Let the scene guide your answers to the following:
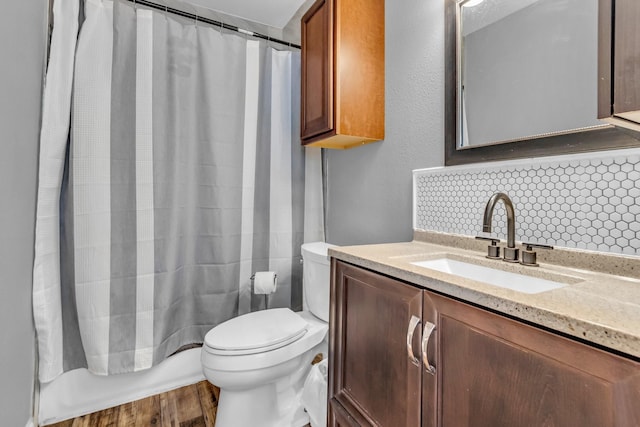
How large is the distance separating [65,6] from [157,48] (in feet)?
1.28

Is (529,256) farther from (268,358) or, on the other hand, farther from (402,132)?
(268,358)

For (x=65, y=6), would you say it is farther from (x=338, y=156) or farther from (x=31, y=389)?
(x=31, y=389)

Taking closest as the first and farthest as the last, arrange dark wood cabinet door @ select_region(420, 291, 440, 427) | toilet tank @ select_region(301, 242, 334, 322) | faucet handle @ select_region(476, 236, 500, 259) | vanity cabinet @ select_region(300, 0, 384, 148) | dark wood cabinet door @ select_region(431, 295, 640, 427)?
dark wood cabinet door @ select_region(431, 295, 640, 427) < dark wood cabinet door @ select_region(420, 291, 440, 427) < faucet handle @ select_region(476, 236, 500, 259) < vanity cabinet @ select_region(300, 0, 384, 148) < toilet tank @ select_region(301, 242, 334, 322)

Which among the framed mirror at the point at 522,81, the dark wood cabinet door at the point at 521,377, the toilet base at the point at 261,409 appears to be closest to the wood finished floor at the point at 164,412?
the toilet base at the point at 261,409

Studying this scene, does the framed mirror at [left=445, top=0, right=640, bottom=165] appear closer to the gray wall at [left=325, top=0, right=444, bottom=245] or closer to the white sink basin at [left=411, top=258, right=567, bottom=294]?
the gray wall at [left=325, top=0, right=444, bottom=245]

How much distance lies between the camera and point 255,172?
1898mm

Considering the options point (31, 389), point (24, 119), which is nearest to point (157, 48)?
point (24, 119)

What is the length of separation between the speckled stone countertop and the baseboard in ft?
→ 4.38

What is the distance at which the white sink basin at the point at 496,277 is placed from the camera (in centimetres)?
76

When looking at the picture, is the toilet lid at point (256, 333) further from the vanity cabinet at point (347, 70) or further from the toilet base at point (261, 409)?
the vanity cabinet at point (347, 70)

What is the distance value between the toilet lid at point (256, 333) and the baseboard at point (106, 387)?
20.9 inches

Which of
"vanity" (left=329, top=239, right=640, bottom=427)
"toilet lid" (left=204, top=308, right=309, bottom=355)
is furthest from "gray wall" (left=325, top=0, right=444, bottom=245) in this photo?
"toilet lid" (left=204, top=308, right=309, bottom=355)

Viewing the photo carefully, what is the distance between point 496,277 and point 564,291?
0.30 metres

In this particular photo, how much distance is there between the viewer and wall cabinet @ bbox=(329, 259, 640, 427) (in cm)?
42
